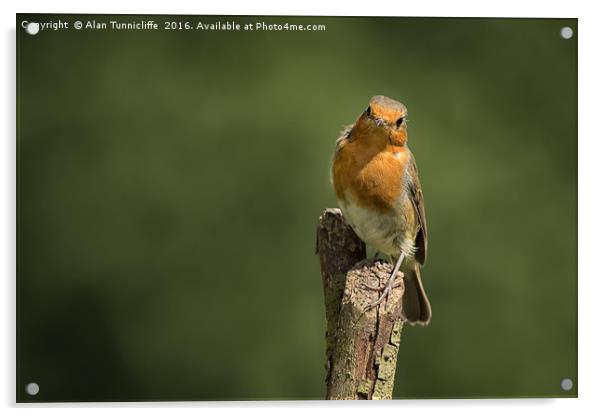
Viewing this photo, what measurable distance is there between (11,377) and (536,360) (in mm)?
2587

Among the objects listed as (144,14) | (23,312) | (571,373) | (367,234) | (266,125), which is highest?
(144,14)

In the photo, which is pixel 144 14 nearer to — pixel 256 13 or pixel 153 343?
pixel 256 13

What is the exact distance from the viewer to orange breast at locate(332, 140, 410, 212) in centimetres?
423

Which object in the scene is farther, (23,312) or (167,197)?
(167,197)

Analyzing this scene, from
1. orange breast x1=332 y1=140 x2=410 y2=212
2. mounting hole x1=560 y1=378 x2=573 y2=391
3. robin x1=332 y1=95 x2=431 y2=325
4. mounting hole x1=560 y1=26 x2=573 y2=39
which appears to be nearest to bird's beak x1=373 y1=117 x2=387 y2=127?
robin x1=332 y1=95 x2=431 y2=325

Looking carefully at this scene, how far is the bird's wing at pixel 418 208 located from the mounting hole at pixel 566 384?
3.03ft

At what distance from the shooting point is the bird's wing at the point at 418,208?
441 cm

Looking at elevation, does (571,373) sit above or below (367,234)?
below

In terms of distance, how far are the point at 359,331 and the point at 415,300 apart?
1180 millimetres

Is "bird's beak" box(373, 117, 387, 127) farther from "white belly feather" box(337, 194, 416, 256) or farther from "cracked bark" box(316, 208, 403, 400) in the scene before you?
"cracked bark" box(316, 208, 403, 400)

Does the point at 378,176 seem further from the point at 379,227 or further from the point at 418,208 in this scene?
the point at 418,208

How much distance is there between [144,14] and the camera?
4.38m

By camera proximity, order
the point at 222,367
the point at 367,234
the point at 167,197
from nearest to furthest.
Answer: the point at 367,234
the point at 222,367
the point at 167,197

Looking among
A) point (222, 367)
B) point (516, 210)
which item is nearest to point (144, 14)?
point (222, 367)
